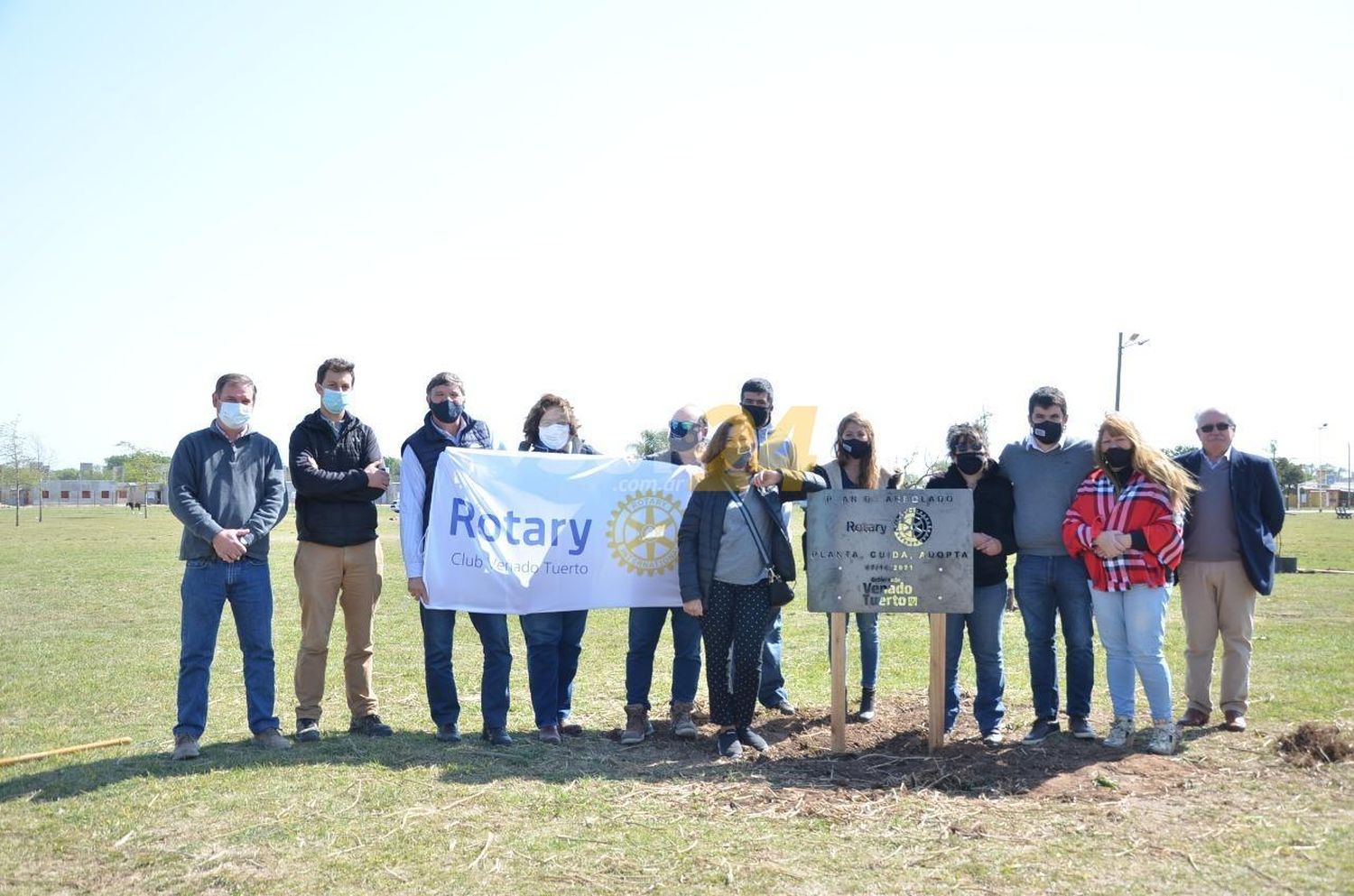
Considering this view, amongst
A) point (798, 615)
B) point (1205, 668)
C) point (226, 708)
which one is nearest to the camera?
point (1205, 668)

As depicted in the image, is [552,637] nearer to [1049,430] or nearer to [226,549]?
[226,549]

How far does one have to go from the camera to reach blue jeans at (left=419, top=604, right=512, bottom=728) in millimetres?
7367

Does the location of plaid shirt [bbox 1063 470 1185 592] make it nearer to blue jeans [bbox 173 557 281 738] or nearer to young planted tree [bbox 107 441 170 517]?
blue jeans [bbox 173 557 281 738]

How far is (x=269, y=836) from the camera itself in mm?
5277

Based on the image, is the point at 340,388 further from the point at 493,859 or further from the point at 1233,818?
the point at 1233,818

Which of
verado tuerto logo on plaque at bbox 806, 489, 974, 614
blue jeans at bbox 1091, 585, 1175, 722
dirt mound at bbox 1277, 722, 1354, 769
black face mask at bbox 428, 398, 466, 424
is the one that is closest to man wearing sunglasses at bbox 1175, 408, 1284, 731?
Answer: dirt mound at bbox 1277, 722, 1354, 769

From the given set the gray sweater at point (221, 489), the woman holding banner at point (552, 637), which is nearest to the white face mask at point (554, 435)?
the woman holding banner at point (552, 637)

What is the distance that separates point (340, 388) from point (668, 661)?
527 centimetres

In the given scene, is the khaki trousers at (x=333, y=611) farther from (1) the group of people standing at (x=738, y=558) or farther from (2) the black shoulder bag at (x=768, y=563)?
(2) the black shoulder bag at (x=768, y=563)

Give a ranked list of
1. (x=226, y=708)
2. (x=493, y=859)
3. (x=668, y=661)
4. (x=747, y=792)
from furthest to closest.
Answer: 1. (x=668, y=661)
2. (x=226, y=708)
3. (x=747, y=792)
4. (x=493, y=859)

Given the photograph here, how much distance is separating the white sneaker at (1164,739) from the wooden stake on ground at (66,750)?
22.9ft

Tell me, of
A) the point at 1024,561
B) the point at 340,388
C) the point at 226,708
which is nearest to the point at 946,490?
the point at 1024,561

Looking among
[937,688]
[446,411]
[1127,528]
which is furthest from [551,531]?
[1127,528]

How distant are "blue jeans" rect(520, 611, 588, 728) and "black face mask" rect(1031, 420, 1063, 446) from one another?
3.50 m
